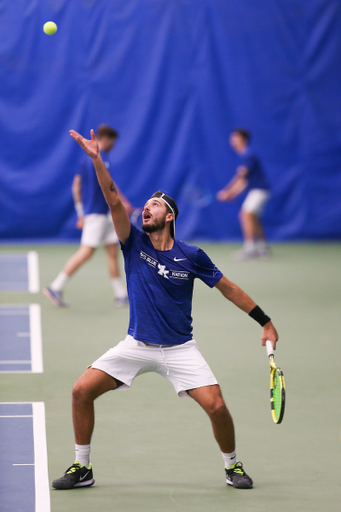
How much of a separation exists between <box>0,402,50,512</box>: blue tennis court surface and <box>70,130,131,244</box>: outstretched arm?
5.00 feet

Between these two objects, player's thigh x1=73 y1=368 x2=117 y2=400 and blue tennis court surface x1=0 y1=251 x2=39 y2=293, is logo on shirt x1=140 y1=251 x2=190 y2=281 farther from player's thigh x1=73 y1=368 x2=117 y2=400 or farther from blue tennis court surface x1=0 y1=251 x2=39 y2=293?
blue tennis court surface x1=0 y1=251 x2=39 y2=293

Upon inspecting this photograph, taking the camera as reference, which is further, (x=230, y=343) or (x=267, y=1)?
(x=267, y=1)

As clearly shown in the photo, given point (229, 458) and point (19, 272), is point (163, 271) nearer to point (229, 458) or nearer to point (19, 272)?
point (229, 458)

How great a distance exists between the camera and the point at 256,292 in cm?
1100

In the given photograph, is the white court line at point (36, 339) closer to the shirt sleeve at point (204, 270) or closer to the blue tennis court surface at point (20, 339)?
the blue tennis court surface at point (20, 339)

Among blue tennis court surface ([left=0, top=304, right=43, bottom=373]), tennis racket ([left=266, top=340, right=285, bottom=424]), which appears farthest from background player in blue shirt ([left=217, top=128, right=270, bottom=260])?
tennis racket ([left=266, top=340, right=285, bottom=424])

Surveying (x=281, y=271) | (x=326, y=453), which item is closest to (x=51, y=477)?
(x=326, y=453)

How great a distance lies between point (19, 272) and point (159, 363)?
779 centimetres

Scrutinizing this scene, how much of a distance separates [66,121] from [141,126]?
141 centimetres

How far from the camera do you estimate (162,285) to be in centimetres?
482

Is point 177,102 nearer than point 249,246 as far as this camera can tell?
No

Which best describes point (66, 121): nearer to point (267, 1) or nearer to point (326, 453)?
point (267, 1)

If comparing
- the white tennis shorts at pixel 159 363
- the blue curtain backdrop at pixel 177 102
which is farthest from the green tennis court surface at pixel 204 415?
the blue curtain backdrop at pixel 177 102

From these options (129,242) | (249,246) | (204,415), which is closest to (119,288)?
(204,415)
